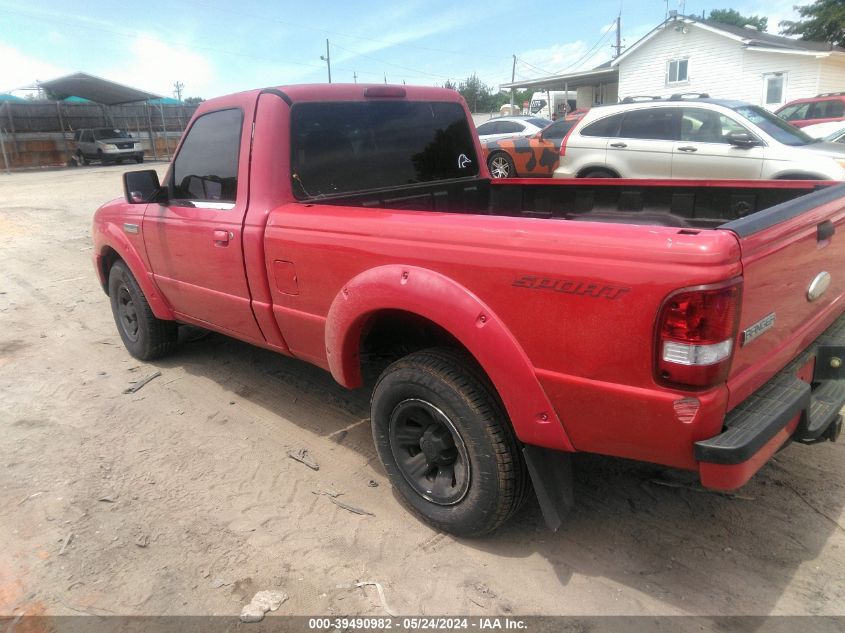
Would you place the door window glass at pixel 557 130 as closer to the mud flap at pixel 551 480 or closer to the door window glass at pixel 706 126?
the door window glass at pixel 706 126

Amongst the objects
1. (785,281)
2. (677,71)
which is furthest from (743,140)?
(677,71)

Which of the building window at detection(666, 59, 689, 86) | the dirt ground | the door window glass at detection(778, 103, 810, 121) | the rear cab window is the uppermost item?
the building window at detection(666, 59, 689, 86)

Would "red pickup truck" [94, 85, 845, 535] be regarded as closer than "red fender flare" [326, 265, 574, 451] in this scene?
Yes

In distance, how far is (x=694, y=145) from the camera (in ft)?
26.9

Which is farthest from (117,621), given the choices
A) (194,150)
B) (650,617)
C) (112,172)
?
(112,172)

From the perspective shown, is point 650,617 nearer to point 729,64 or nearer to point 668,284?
point 668,284

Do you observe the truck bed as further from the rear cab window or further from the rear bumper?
the rear bumper

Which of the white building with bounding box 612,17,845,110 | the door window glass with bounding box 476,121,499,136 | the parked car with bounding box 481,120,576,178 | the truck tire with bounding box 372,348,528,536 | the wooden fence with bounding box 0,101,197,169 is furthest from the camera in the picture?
the wooden fence with bounding box 0,101,197,169

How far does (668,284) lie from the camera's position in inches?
72.4

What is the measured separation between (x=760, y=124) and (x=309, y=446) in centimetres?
731

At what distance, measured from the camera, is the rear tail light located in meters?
1.82

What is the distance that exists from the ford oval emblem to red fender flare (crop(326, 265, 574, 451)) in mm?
1149

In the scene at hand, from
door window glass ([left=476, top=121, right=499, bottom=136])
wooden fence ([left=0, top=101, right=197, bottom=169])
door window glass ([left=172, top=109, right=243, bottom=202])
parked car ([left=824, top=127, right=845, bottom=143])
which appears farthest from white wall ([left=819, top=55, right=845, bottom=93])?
wooden fence ([left=0, top=101, right=197, bottom=169])

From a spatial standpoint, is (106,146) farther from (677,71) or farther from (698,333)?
(698,333)
